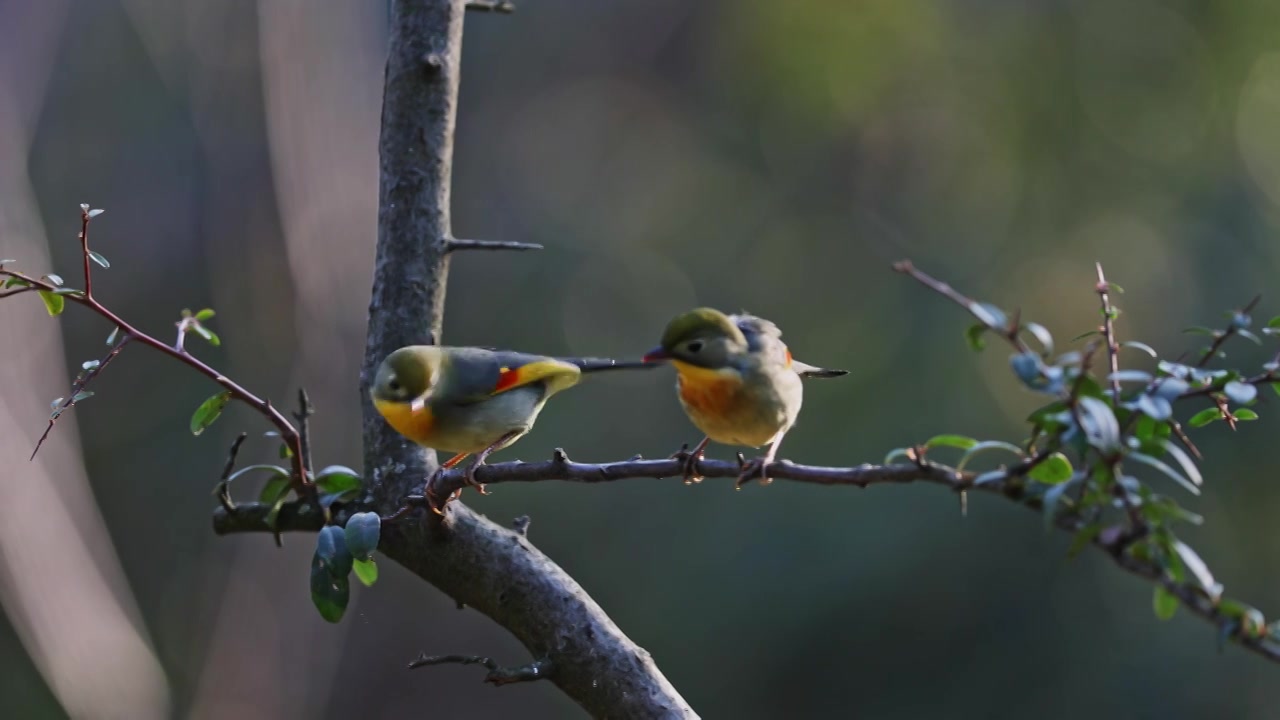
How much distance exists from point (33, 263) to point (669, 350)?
537 cm

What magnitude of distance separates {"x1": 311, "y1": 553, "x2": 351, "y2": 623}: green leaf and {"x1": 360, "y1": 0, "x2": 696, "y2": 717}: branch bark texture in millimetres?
329

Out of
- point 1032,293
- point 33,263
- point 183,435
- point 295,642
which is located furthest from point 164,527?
point 1032,293

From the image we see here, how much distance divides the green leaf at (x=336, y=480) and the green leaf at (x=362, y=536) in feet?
1.51

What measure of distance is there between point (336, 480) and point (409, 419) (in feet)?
0.80

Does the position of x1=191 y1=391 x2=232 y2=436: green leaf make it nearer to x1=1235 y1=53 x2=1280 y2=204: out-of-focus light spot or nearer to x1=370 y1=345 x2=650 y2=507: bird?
x1=370 y1=345 x2=650 y2=507: bird

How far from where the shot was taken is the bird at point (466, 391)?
2941 millimetres

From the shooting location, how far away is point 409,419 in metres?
2.97

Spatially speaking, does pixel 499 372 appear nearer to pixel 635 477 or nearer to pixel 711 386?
pixel 711 386

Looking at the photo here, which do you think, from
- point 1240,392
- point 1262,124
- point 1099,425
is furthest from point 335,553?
point 1262,124

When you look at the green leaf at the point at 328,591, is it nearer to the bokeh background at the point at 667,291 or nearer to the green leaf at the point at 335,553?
the green leaf at the point at 335,553

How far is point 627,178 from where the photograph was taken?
34.7 feet

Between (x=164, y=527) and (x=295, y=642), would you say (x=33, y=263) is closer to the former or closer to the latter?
(x=295, y=642)

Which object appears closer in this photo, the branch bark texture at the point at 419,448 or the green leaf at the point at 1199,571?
the green leaf at the point at 1199,571

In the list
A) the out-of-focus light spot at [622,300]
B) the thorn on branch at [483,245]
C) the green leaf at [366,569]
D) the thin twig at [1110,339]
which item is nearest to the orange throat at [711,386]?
the thorn on branch at [483,245]
